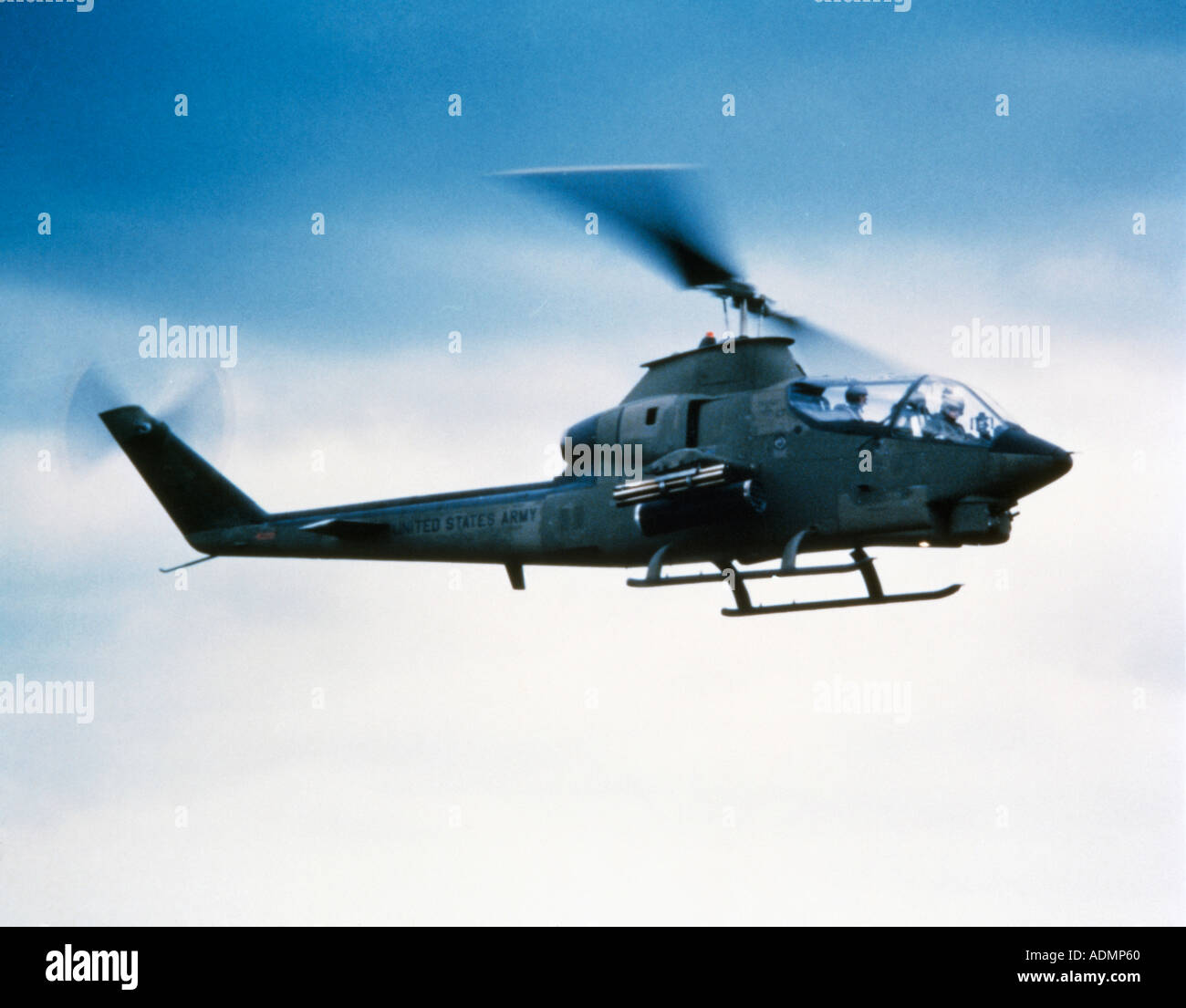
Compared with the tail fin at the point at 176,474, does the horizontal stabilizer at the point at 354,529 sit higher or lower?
lower

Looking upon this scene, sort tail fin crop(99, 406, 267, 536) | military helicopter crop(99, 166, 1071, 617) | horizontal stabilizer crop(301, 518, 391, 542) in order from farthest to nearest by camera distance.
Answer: tail fin crop(99, 406, 267, 536)
horizontal stabilizer crop(301, 518, 391, 542)
military helicopter crop(99, 166, 1071, 617)

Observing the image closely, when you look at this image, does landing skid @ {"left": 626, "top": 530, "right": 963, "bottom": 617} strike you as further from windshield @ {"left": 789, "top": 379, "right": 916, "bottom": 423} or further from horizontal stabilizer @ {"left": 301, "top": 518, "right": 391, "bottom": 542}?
horizontal stabilizer @ {"left": 301, "top": 518, "right": 391, "bottom": 542}

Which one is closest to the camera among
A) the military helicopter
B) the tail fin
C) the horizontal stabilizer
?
the military helicopter

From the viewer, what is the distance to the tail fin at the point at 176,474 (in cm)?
2573

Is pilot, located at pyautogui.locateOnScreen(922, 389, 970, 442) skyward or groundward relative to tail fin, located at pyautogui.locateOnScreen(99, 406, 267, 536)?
skyward

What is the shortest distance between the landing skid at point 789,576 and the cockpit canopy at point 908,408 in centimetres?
151

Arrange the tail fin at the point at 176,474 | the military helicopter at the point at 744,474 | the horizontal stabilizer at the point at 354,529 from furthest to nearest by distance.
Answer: the tail fin at the point at 176,474, the horizontal stabilizer at the point at 354,529, the military helicopter at the point at 744,474

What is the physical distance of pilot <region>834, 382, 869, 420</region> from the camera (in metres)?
19.5

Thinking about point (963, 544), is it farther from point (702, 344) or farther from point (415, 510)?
point (415, 510)

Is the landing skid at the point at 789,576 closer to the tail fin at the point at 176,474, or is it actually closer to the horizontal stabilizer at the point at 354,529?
the horizontal stabilizer at the point at 354,529

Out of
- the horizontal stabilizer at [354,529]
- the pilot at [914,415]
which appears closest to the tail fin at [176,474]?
the horizontal stabilizer at [354,529]

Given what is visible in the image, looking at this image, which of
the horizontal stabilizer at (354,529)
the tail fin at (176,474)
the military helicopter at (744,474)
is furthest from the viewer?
the tail fin at (176,474)

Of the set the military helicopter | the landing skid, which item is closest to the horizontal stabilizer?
the military helicopter

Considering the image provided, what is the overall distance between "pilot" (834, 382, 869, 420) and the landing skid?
1.49m
